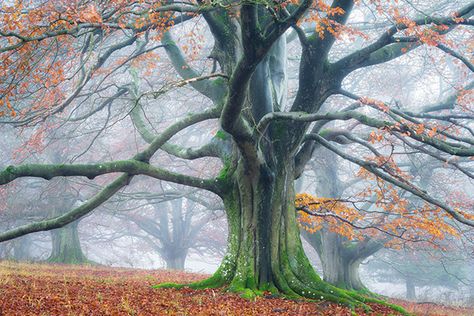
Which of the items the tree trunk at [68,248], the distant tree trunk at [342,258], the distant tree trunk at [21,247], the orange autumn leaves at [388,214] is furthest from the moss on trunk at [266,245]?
the distant tree trunk at [21,247]

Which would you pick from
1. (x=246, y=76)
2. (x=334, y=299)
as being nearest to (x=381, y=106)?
(x=246, y=76)

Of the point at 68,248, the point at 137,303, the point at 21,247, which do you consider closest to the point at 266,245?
the point at 137,303

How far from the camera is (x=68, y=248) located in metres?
19.4

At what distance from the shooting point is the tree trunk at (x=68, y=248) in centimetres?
1917

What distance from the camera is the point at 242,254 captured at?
315 inches

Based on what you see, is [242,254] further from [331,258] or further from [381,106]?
[331,258]

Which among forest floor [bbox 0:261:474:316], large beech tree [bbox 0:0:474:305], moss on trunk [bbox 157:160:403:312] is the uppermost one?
large beech tree [bbox 0:0:474:305]

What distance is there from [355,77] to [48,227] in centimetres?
1496

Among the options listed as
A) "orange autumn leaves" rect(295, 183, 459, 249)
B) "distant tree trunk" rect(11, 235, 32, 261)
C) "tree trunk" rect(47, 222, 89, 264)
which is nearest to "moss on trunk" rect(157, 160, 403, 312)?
"orange autumn leaves" rect(295, 183, 459, 249)

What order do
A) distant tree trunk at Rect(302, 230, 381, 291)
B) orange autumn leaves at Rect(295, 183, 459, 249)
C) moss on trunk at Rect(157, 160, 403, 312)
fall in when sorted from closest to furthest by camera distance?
1. moss on trunk at Rect(157, 160, 403, 312)
2. orange autumn leaves at Rect(295, 183, 459, 249)
3. distant tree trunk at Rect(302, 230, 381, 291)

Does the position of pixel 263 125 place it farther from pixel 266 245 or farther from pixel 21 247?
pixel 21 247

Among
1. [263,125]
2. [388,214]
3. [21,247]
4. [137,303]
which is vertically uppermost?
[263,125]

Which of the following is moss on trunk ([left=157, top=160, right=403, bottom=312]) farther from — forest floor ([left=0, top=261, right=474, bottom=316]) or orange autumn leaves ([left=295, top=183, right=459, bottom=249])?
orange autumn leaves ([left=295, top=183, right=459, bottom=249])

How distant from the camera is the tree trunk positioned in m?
19.2
